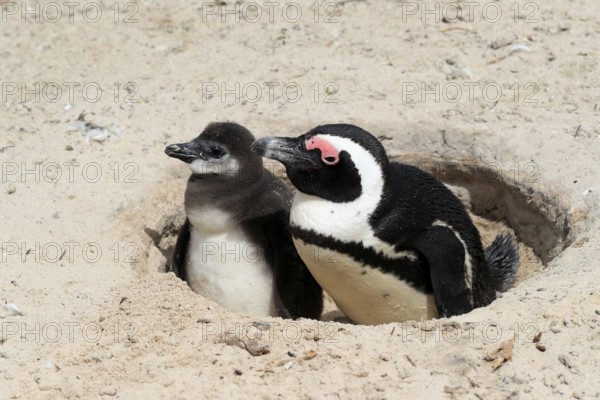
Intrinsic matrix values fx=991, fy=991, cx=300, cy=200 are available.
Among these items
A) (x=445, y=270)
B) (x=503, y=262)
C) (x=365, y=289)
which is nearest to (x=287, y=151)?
(x=365, y=289)

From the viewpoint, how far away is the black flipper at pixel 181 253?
18.8 ft

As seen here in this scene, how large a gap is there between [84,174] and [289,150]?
168 cm

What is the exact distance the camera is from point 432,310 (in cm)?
525

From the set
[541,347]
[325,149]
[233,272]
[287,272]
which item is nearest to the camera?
[541,347]

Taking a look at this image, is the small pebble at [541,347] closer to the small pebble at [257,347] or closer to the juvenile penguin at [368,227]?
the juvenile penguin at [368,227]

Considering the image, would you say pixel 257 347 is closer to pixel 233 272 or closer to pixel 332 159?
pixel 332 159

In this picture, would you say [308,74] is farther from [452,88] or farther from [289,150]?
[289,150]

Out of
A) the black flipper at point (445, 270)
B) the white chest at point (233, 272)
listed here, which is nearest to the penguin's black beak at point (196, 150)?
the white chest at point (233, 272)

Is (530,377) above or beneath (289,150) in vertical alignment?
beneath

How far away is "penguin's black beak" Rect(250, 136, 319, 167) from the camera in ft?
16.2

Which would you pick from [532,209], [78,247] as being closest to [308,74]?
[532,209]

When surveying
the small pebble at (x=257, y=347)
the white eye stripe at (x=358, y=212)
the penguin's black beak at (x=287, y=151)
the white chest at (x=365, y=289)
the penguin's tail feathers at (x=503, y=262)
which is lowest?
the penguin's tail feathers at (x=503, y=262)

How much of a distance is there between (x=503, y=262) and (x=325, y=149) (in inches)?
67.7

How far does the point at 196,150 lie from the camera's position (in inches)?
216
